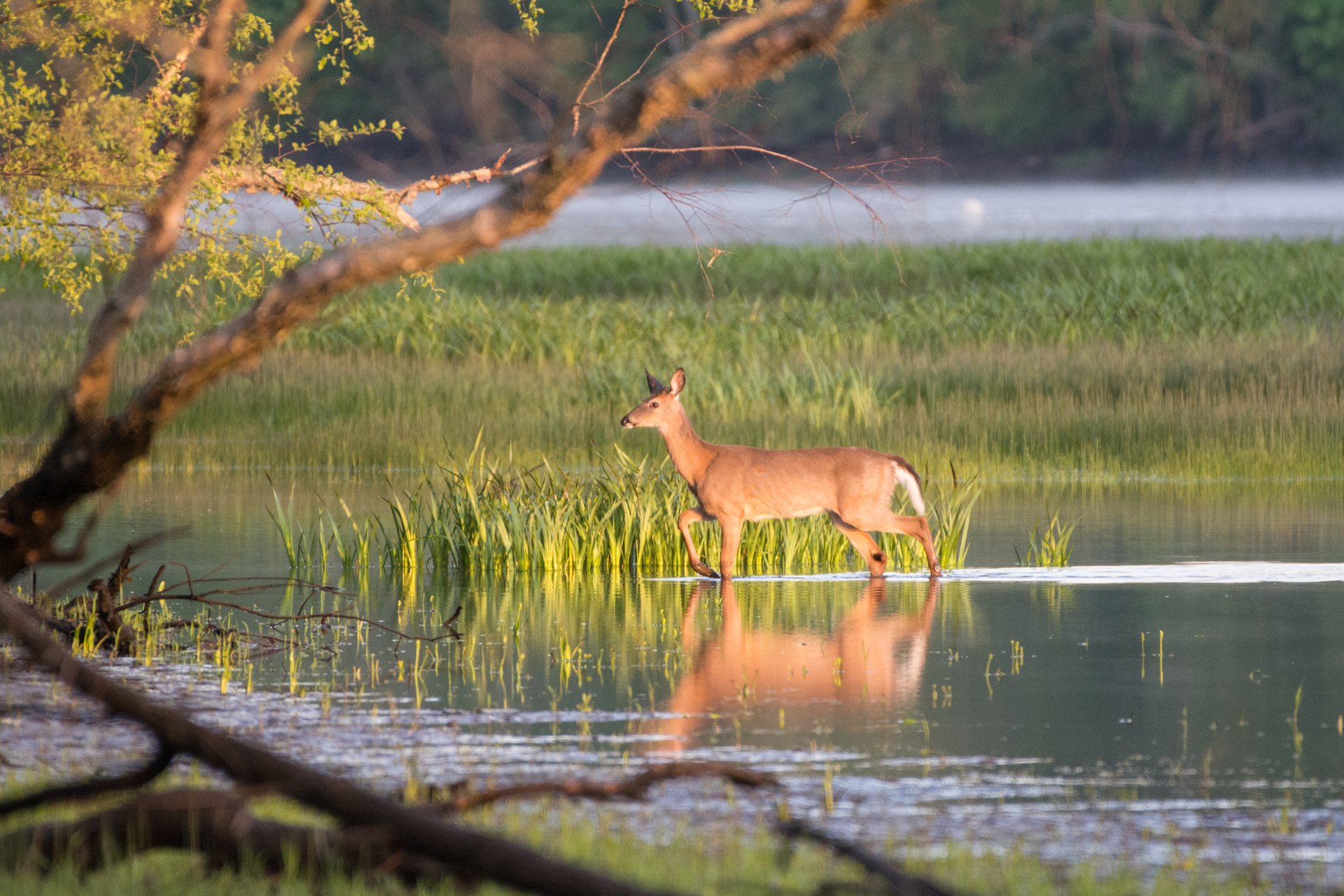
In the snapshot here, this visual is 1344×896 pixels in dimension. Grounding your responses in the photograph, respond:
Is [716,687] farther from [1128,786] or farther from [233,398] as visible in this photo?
[233,398]

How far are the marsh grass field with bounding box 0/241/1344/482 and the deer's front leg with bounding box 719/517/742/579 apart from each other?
4.70m

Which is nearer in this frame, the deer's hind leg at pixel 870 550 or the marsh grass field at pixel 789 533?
the marsh grass field at pixel 789 533

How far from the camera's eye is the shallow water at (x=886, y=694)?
698 cm

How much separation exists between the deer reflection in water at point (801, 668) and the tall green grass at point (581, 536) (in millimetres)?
1837

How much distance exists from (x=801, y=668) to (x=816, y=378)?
541 inches

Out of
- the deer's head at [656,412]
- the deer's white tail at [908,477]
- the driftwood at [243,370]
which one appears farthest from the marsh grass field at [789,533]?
the deer's head at [656,412]

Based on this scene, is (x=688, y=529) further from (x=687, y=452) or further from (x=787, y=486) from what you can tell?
(x=787, y=486)

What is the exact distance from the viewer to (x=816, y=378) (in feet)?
77.6

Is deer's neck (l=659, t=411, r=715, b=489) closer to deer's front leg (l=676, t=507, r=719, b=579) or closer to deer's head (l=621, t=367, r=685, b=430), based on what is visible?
deer's head (l=621, t=367, r=685, b=430)

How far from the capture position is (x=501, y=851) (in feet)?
16.0

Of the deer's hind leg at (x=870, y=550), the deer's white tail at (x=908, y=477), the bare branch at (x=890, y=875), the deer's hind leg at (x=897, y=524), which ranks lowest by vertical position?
the bare branch at (x=890, y=875)

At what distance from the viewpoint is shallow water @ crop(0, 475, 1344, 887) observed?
6980 millimetres

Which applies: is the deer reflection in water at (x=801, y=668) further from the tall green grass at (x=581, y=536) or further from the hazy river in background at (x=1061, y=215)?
the hazy river in background at (x=1061, y=215)

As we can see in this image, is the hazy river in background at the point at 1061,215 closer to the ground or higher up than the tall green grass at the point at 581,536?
higher up
